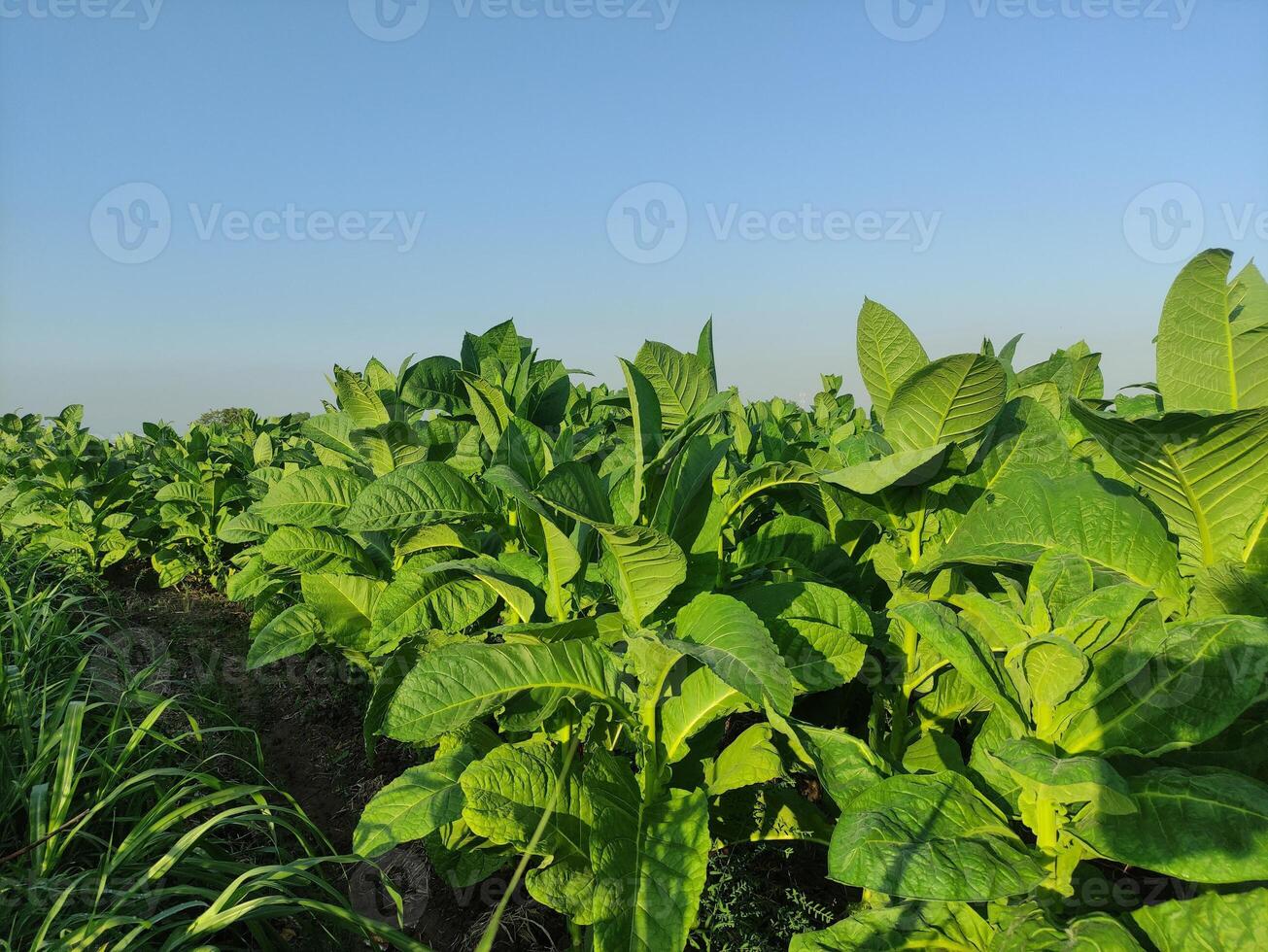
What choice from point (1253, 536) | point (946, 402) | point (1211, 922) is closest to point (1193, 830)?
point (1211, 922)

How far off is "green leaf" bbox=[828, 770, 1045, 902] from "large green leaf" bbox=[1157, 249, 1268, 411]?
815 mm

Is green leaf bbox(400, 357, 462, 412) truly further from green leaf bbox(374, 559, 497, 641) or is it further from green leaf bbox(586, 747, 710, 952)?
green leaf bbox(586, 747, 710, 952)

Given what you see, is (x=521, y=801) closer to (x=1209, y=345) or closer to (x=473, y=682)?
(x=473, y=682)

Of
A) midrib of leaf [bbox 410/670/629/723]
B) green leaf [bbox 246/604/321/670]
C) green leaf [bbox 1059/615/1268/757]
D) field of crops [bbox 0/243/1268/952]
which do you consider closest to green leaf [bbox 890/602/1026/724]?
field of crops [bbox 0/243/1268/952]

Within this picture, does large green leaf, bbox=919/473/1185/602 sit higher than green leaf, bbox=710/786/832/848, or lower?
higher

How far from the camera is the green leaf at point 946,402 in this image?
1680 millimetres

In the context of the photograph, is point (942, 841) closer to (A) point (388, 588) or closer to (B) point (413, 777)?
(B) point (413, 777)

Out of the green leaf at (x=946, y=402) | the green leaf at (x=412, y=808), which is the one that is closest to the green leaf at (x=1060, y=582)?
the green leaf at (x=946, y=402)

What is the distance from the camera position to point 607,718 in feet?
7.02

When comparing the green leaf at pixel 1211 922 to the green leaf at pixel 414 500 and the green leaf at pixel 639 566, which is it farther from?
the green leaf at pixel 414 500

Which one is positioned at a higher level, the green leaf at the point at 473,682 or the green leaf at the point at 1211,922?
the green leaf at the point at 473,682

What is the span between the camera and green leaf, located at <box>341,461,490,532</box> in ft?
6.72

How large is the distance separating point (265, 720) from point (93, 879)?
1.91m

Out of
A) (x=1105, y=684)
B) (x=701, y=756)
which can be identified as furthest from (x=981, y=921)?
(x=701, y=756)
